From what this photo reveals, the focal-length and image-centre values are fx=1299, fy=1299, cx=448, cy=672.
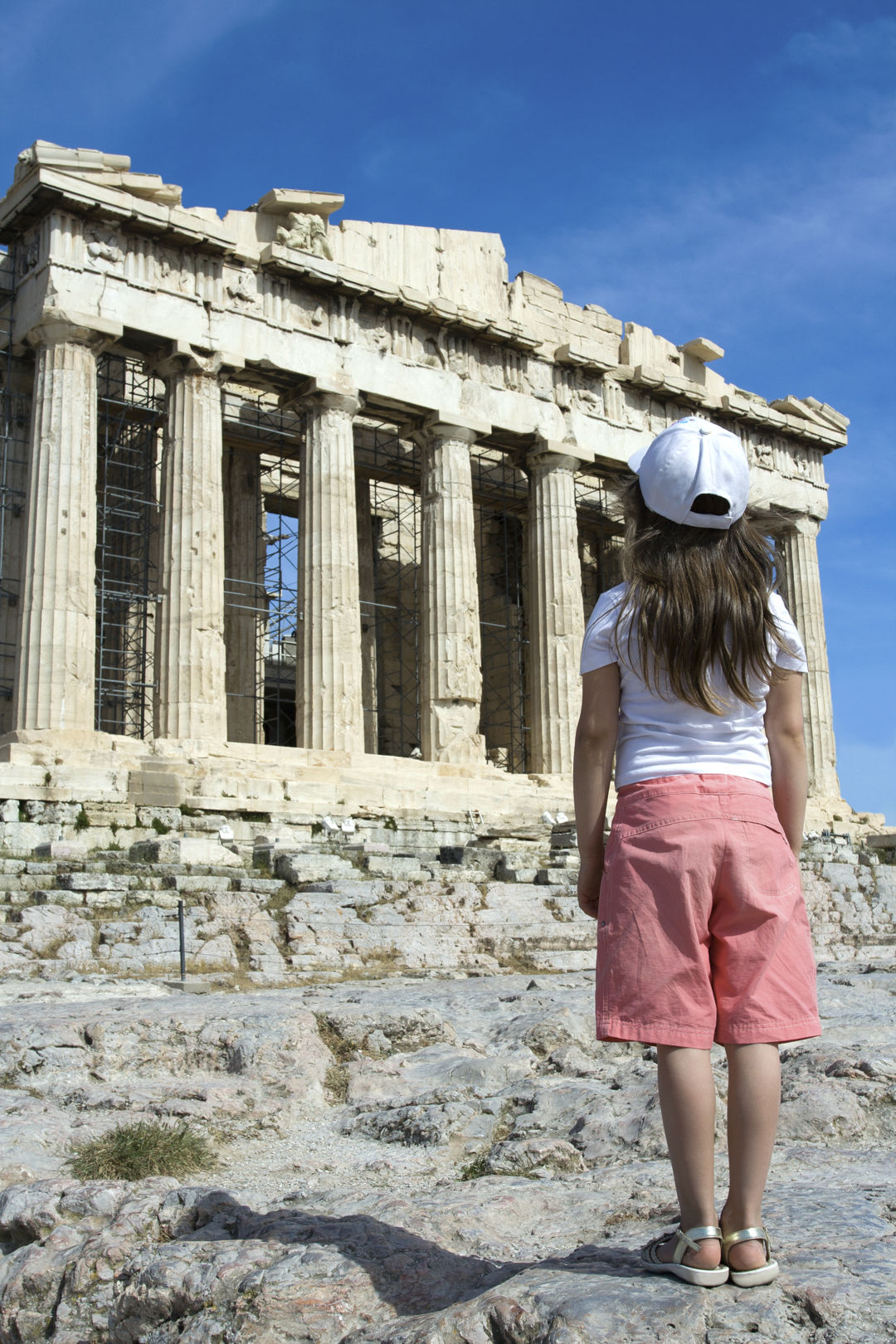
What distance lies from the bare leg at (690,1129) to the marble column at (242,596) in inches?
865

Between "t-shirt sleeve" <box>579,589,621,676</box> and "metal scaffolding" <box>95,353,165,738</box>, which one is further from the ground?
"metal scaffolding" <box>95,353,165,738</box>

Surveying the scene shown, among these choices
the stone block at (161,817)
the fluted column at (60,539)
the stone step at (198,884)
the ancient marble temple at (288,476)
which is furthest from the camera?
the ancient marble temple at (288,476)

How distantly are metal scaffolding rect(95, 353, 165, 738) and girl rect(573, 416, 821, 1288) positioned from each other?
66.2 ft

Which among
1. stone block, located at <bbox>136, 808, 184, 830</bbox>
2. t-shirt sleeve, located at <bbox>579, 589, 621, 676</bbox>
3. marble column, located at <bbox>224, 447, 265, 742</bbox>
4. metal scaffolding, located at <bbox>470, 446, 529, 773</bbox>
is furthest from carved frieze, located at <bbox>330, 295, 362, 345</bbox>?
t-shirt sleeve, located at <bbox>579, 589, 621, 676</bbox>

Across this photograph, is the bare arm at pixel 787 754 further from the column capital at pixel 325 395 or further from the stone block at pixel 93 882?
the column capital at pixel 325 395

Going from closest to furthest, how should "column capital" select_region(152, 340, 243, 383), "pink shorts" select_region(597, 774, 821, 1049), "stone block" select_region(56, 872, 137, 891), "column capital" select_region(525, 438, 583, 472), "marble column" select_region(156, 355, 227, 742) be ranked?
"pink shorts" select_region(597, 774, 821, 1049) < "stone block" select_region(56, 872, 137, 891) < "marble column" select_region(156, 355, 227, 742) < "column capital" select_region(152, 340, 243, 383) < "column capital" select_region(525, 438, 583, 472)

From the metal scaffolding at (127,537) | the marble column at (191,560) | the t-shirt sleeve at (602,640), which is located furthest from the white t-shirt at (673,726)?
the metal scaffolding at (127,537)

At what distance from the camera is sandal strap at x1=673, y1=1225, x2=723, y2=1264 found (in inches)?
105

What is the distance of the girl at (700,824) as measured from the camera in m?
2.79

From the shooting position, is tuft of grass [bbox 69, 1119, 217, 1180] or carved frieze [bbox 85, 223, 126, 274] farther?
carved frieze [bbox 85, 223, 126, 274]

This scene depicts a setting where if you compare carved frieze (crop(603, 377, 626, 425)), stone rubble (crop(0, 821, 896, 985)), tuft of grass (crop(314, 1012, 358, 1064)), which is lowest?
tuft of grass (crop(314, 1012, 358, 1064))

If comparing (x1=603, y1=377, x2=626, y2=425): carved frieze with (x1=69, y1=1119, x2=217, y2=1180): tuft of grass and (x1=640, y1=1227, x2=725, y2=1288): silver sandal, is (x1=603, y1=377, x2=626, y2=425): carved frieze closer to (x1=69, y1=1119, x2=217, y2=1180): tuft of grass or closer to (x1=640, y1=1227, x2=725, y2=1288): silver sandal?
(x1=69, y1=1119, x2=217, y2=1180): tuft of grass

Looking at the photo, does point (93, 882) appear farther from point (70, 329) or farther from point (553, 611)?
point (553, 611)

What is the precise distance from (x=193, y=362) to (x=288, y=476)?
8.53m
